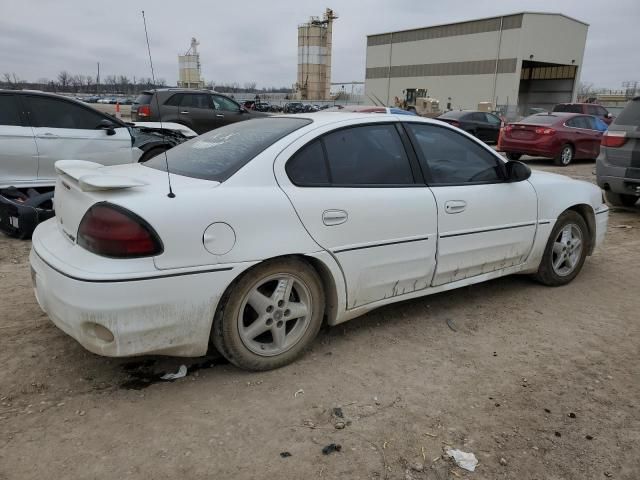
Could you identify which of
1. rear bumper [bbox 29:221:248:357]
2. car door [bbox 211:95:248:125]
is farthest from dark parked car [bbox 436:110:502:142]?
rear bumper [bbox 29:221:248:357]

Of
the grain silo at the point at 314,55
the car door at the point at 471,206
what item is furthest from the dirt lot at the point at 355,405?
the grain silo at the point at 314,55

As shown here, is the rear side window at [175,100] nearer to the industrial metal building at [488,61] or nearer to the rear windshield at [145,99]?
the rear windshield at [145,99]

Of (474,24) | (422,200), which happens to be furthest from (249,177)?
(474,24)

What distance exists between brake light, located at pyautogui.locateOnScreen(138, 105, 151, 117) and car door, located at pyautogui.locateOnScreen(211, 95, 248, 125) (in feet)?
5.16

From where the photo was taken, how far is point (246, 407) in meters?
2.64

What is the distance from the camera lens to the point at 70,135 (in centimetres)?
666

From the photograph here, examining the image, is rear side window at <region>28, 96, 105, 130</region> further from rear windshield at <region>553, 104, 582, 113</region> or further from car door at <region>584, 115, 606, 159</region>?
rear windshield at <region>553, 104, 582, 113</region>

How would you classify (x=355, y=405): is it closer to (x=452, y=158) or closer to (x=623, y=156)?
(x=452, y=158)

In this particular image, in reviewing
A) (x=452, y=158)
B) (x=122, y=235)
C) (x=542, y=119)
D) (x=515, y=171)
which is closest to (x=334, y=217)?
(x=122, y=235)

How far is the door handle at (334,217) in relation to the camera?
2.95 meters

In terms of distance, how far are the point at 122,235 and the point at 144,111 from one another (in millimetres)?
10926

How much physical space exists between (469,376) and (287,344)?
1073 mm

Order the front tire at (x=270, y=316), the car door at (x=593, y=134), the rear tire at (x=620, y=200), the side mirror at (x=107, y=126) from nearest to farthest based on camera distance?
the front tire at (x=270, y=316) < the side mirror at (x=107, y=126) < the rear tire at (x=620, y=200) < the car door at (x=593, y=134)

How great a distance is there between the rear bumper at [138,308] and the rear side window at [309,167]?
25.5 inches
